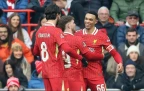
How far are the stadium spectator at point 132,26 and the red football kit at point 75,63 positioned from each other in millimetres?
2760

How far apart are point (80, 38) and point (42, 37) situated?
1.18m

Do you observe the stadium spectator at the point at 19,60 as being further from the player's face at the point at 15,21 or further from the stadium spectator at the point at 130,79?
the stadium spectator at the point at 130,79

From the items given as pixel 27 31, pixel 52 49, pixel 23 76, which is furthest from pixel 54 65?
pixel 27 31

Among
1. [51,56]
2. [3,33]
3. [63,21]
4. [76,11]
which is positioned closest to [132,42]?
[76,11]

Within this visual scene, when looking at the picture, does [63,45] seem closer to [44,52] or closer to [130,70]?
[44,52]

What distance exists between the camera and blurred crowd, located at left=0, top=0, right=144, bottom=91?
17.7m

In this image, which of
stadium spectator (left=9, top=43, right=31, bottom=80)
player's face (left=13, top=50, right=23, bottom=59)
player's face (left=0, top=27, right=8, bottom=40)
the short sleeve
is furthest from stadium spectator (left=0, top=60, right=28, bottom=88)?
the short sleeve

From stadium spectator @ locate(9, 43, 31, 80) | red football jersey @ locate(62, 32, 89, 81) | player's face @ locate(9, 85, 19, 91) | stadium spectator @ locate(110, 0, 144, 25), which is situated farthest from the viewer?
stadium spectator @ locate(110, 0, 144, 25)

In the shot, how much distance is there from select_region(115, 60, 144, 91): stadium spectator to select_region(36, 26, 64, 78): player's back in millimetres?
2752

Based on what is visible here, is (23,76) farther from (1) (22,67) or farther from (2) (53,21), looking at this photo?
(2) (53,21)

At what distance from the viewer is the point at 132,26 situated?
19.1 metres

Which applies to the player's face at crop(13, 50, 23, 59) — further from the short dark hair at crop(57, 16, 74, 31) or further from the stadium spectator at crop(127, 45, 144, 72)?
the short dark hair at crop(57, 16, 74, 31)

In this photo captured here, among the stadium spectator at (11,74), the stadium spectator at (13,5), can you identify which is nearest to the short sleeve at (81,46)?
the stadium spectator at (11,74)

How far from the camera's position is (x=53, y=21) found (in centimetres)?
1495
